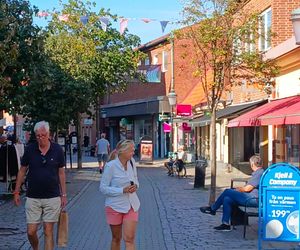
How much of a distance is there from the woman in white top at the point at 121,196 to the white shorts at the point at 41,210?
2.21 ft

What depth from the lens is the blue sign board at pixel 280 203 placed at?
28.9ft

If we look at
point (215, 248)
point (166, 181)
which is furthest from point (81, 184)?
point (215, 248)

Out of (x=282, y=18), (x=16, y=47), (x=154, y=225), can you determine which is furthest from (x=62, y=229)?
(x=282, y=18)

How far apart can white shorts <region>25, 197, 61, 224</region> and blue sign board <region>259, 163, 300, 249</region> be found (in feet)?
9.63

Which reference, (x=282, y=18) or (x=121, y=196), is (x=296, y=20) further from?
(x=282, y=18)

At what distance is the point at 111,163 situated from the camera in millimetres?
7789

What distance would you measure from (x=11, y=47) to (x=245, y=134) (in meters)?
17.6

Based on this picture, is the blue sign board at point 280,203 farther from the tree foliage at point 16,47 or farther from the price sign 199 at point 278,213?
the tree foliage at point 16,47

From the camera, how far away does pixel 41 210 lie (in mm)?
7902

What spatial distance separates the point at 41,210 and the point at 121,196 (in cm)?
106

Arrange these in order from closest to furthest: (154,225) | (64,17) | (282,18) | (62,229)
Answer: (62,229) → (154,225) → (282,18) → (64,17)

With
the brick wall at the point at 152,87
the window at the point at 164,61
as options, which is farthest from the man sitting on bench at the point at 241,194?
the window at the point at 164,61

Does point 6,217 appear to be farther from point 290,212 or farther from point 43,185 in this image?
point 290,212

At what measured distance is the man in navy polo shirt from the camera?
308 inches
